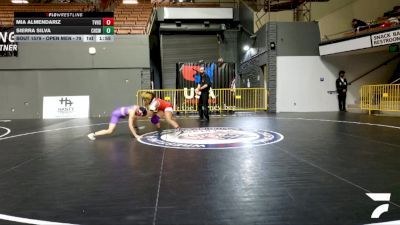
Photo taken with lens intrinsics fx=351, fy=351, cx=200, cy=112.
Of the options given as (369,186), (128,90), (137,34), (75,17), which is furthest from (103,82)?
(369,186)

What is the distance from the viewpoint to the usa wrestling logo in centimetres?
651

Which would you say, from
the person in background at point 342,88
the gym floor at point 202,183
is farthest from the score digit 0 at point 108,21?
the person in background at point 342,88

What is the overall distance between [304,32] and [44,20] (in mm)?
11455

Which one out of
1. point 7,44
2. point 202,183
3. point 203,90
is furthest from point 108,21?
point 202,183

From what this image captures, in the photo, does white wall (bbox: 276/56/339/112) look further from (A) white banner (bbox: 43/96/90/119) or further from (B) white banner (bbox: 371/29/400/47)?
(A) white banner (bbox: 43/96/90/119)

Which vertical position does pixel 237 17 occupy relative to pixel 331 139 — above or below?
above

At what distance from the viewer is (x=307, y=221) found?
275cm

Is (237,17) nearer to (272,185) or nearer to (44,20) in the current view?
(44,20)

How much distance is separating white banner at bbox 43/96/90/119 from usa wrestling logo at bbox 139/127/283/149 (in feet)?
31.0

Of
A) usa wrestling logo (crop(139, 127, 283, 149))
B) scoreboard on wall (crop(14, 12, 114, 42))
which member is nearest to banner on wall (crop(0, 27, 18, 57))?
scoreboard on wall (crop(14, 12, 114, 42))

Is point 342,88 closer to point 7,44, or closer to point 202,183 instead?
point 202,183

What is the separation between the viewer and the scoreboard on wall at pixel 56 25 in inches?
531

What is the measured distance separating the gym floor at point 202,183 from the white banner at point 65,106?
1037 centimetres

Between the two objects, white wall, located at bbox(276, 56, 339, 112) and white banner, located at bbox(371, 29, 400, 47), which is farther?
white wall, located at bbox(276, 56, 339, 112)
